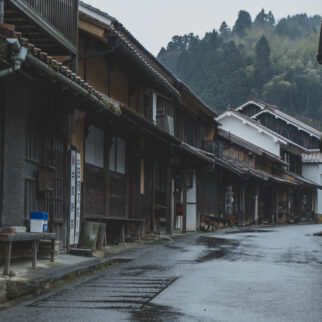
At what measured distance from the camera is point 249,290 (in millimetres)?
8656

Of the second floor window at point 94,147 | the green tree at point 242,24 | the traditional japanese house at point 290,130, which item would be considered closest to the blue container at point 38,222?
the second floor window at point 94,147

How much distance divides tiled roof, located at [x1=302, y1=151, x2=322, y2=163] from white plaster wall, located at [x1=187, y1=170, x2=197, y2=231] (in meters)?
30.5

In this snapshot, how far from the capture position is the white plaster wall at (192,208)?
28078 millimetres

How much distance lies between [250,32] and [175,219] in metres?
146

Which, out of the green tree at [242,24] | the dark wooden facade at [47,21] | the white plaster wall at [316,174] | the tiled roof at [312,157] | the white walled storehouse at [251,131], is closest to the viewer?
the dark wooden facade at [47,21]

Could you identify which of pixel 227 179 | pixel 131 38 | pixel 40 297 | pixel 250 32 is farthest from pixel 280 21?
pixel 40 297

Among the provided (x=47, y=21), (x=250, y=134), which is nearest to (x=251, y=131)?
(x=250, y=134)

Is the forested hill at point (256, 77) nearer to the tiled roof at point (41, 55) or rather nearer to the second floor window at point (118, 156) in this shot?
the second floor window at point (118, 156)

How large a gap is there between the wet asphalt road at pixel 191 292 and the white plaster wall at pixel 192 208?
14211 millimetres

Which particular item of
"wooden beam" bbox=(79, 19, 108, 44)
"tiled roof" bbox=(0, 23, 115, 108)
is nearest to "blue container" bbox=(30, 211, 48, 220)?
"tiled roof" bbox=(0, 23, 115, 108)

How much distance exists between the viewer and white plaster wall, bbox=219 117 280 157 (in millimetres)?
46969

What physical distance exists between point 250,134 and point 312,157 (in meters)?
12.1

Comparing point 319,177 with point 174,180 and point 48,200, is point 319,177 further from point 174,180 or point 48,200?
point 48,200

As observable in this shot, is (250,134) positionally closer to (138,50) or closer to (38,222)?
(138,50)
